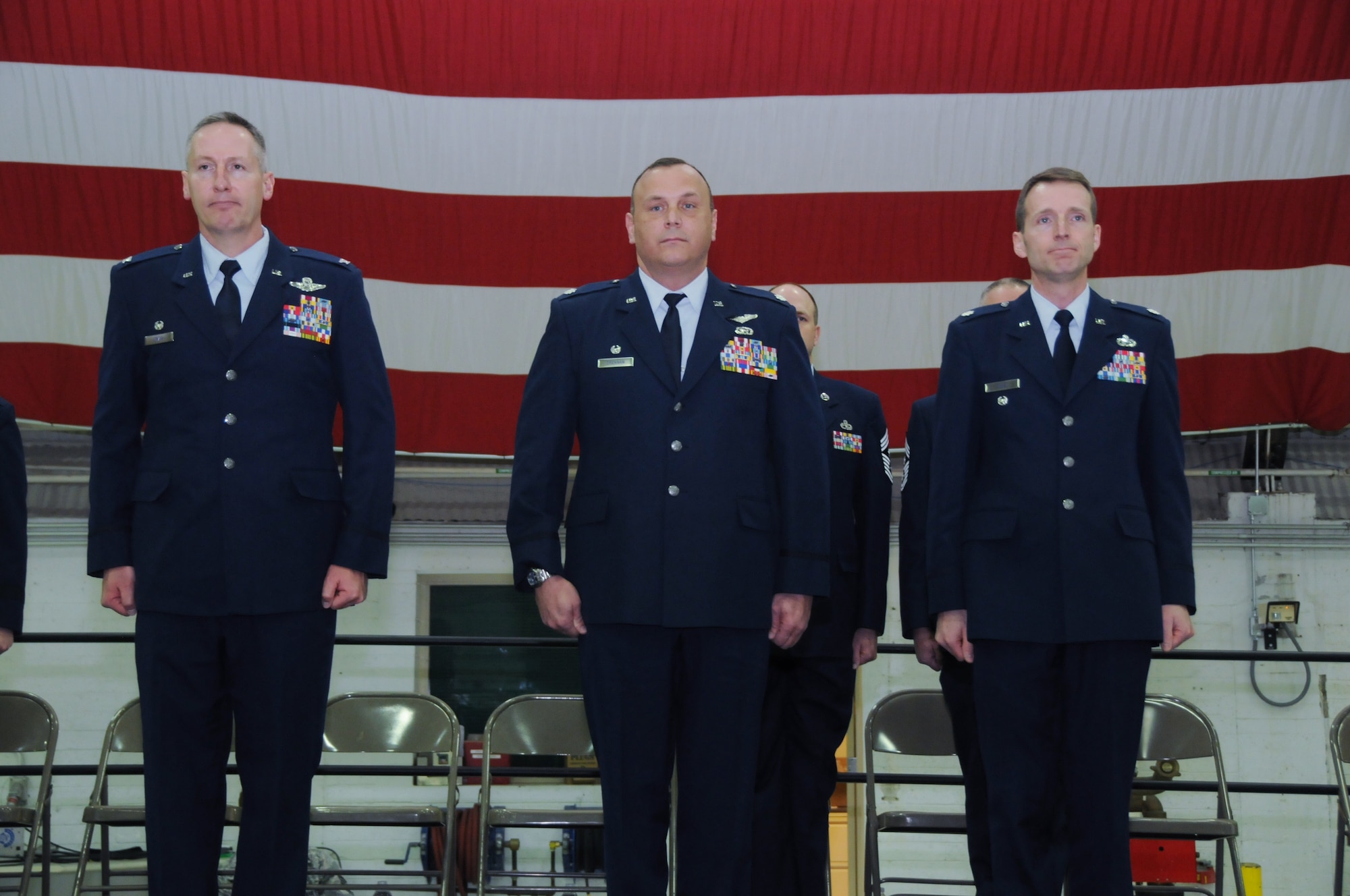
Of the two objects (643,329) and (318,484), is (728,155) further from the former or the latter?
(318,484)

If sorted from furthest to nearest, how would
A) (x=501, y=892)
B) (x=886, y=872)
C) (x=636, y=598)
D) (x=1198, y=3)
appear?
(x=886, y=872)
(x=1198, y=3)
(x=501, y=892)
(x=636, y=598)

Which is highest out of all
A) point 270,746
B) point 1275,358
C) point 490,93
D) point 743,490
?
point 490,93

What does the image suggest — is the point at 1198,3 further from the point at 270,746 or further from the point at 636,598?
the point at 270,746

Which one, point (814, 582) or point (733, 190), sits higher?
point (733, 190)

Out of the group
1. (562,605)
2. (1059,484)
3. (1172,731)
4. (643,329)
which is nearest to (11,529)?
(562,605)

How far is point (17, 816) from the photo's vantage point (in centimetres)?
304

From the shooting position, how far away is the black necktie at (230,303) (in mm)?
2121

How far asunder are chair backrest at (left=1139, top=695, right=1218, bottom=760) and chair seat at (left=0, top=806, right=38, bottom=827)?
2.92 metres

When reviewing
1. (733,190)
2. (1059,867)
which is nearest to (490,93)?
(733,190)

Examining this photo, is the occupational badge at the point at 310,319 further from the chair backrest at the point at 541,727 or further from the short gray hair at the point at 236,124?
the chair backrest at the point at 541,727

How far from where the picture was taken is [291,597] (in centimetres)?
204

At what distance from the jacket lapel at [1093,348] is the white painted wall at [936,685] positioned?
4.27m

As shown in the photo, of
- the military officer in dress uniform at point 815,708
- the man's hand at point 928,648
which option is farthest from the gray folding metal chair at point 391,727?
the man's hand at point 928,648

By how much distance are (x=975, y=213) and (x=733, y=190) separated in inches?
38.4
